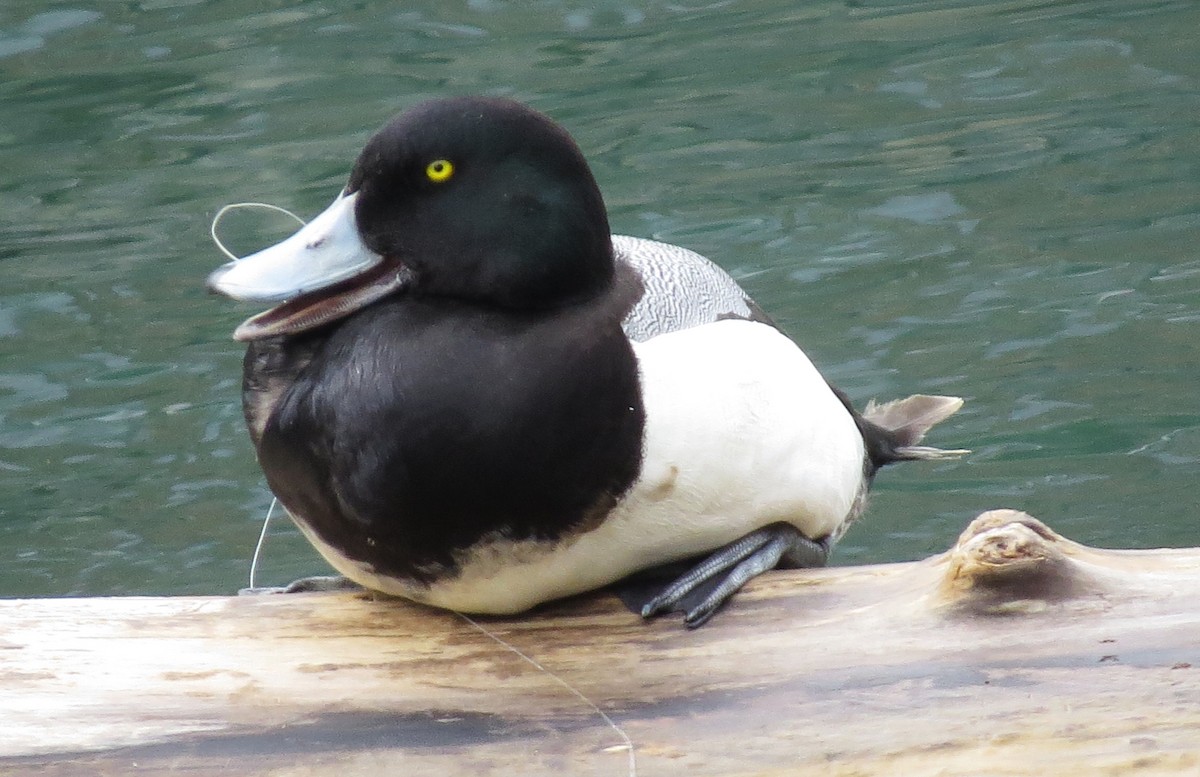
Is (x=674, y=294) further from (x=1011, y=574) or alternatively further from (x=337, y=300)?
(x=1011, y=574)

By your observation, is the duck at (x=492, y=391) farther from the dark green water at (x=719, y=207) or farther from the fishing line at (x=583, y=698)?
the dark green water at (x=719, y=207)

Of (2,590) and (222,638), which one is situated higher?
(222,638)

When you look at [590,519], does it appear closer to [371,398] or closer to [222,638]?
[371,398]

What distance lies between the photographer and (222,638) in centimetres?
302

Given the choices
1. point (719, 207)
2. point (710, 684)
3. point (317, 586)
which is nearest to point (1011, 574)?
point (710, 684)

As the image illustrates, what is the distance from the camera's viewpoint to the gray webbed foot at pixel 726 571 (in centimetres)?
304

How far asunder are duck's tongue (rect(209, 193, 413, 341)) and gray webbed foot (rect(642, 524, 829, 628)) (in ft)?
2.40

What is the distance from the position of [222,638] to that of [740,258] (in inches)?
166

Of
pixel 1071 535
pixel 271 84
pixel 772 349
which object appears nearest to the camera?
pixel 772 349

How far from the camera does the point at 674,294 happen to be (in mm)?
3283

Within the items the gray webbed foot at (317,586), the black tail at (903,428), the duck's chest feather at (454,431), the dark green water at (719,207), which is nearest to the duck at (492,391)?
the duck's chest feather at (454,431)

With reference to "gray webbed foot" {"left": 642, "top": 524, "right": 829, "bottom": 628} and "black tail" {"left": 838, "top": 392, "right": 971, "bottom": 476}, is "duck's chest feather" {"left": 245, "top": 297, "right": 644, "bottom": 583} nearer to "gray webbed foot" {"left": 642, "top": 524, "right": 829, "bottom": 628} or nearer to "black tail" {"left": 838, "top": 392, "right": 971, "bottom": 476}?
"gray webbed foot" {"left": 642, "top": 524, "right": 829, "bottom": 628}

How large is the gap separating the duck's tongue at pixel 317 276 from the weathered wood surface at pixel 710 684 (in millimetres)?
561

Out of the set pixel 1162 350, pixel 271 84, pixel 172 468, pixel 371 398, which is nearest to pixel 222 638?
pixel 371 398
